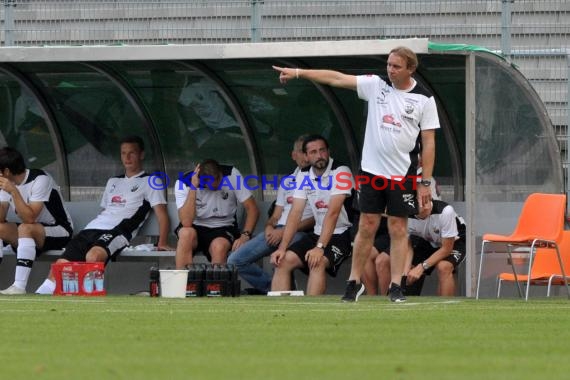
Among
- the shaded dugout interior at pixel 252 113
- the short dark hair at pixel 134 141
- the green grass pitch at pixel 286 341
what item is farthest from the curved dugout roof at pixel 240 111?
the green grass pitch at pixel 286 341

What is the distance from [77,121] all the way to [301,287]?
3043 millimetres

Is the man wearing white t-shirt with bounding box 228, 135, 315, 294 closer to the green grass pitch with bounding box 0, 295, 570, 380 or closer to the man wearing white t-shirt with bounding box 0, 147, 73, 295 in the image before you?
the man wearing white t-shirt with bounding box 0, 147, 73, 295

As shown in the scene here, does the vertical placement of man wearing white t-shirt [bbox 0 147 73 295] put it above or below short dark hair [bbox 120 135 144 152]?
below

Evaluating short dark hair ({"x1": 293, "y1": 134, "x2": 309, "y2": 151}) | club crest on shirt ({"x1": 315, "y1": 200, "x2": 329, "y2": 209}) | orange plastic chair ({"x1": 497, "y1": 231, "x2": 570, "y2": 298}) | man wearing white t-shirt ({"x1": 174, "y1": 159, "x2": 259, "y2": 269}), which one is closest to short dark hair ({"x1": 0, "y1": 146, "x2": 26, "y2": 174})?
man wearing white t-shirt ({"x1": 174, "y1": 159, "x2": 259, "y2": 269})

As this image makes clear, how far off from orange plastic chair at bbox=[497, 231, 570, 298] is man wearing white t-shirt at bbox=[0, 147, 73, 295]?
15.1 ft

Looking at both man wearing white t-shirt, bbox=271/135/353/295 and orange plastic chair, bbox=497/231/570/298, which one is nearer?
orange plastic chair, bbox=497/231/570/298

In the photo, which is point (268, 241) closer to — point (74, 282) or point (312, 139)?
point (312, 139)

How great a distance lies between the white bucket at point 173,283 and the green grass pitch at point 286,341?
1.96 meters

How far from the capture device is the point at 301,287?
15039 mm

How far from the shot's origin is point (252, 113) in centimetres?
1524

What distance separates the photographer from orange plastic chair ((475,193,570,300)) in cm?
1262

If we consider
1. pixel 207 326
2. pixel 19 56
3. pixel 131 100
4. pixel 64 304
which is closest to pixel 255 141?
pixel 131 100

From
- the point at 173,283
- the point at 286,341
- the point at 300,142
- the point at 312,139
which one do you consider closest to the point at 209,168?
the point at 300,142

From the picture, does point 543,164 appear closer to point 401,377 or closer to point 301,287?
point 301,287
